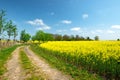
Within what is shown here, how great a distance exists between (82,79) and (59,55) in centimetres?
1365

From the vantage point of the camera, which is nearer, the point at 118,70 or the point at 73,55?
the point at 118,70

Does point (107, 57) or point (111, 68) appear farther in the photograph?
point (107, 57)

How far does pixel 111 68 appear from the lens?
1213cm

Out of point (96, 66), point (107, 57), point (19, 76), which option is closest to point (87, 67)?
point (96, 66)

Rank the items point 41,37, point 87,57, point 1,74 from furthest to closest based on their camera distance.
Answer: point 41,37 → point 87,57 → point 1,74

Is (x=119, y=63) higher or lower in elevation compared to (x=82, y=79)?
higher

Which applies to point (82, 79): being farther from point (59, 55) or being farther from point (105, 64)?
point (59, 55)

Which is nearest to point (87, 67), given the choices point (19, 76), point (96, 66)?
point (96, 66)

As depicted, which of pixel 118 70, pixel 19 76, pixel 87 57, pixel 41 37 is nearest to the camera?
pixel 118 70

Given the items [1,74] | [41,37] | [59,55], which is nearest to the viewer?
[1,74]

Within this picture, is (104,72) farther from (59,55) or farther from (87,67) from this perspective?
(59,55)

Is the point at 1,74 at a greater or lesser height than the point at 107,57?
lesser

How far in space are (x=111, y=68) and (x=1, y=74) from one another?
774cm

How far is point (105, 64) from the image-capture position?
1298 cm
